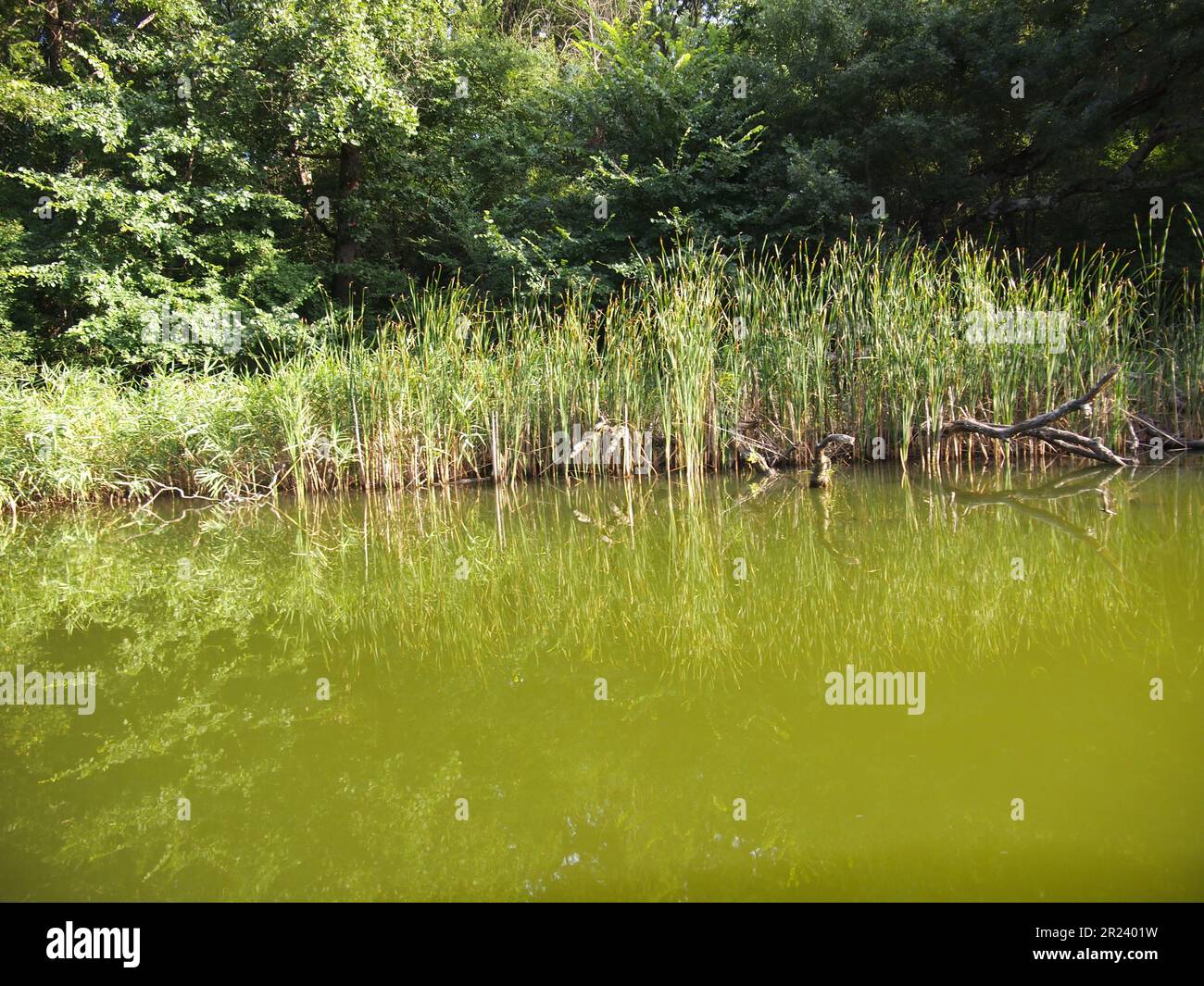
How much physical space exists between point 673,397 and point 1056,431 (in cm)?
271

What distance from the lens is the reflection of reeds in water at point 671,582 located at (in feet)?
7.25

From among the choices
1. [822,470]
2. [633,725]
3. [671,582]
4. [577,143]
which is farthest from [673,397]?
[577,143]

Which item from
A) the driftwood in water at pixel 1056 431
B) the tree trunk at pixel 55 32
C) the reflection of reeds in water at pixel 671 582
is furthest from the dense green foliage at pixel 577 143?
the reflection of reeds in water at pixel 671 582

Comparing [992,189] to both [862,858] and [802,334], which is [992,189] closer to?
[802,334]

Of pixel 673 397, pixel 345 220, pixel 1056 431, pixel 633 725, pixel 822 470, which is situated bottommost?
pixel 633 725

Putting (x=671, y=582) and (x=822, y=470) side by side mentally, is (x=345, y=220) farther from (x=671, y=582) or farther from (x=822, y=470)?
(x=671, y=582)

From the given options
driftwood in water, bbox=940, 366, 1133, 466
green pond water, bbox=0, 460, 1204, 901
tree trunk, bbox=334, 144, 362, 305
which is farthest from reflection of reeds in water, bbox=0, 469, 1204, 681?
tree trunk, bbox=334, 144, 362, 305

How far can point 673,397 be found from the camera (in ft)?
20.2

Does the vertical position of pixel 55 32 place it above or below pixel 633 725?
above

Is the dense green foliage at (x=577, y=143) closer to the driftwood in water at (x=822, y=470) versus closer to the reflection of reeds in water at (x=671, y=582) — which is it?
the driftwood in water at (x=822, y=470)

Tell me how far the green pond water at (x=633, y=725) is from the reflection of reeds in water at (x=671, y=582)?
0.02 m

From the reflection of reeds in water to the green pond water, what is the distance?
0.02m

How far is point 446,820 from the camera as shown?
4.64 ft

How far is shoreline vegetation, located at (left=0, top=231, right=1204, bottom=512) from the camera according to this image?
19.4 ft
